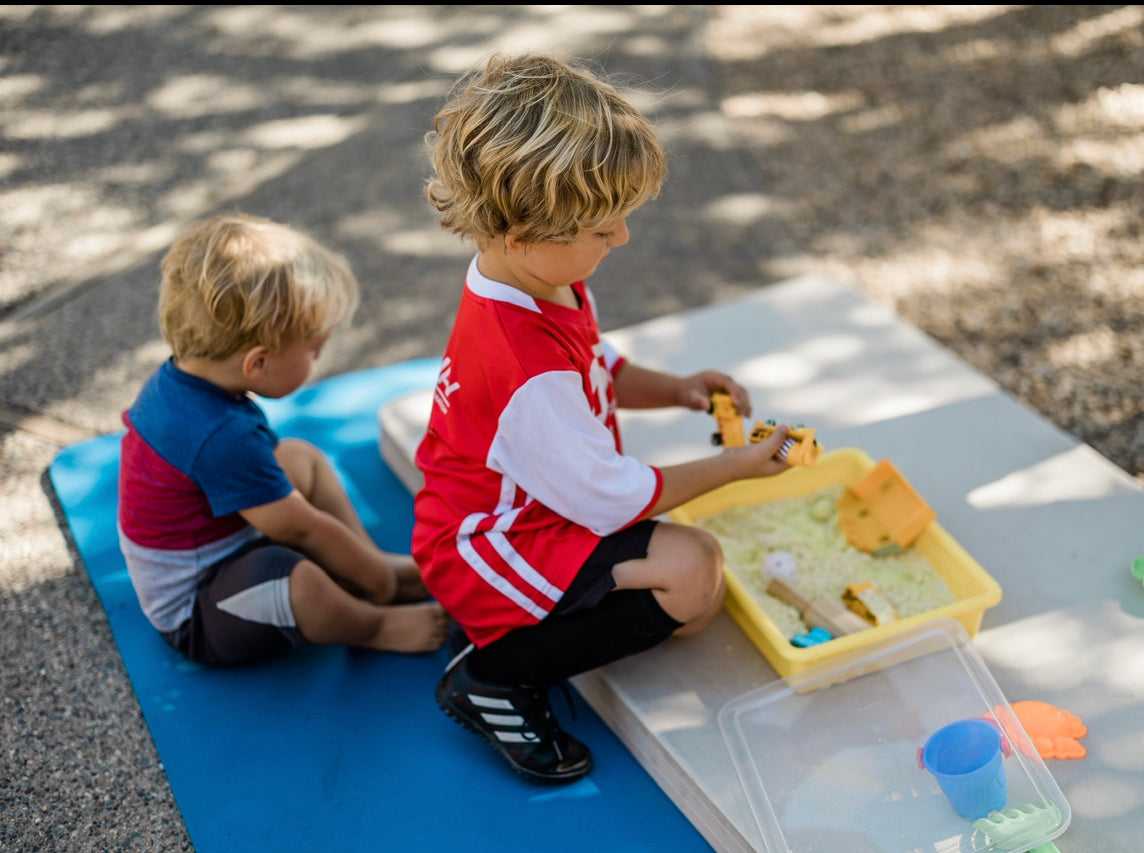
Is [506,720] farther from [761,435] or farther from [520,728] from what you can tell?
[761,435]

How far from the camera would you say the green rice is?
162 centimetres

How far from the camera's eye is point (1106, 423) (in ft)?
7.07

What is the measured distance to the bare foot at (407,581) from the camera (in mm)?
1774

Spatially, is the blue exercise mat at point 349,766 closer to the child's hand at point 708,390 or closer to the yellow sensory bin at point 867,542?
the yellow sensory bin at point 867,542

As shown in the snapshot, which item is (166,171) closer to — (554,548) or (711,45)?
(711,45)

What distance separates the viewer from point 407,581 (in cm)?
178

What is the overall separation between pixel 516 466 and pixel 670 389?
44 centimetres

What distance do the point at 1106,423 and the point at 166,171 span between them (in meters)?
2.44

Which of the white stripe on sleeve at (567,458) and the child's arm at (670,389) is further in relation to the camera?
the child's arm at (670,389)

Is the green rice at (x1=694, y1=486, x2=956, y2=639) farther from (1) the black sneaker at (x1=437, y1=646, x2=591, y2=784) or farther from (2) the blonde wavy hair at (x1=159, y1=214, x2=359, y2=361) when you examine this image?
(2) the blonde wavy hair at (x1=159, y1=214, x2=359, y2=361)

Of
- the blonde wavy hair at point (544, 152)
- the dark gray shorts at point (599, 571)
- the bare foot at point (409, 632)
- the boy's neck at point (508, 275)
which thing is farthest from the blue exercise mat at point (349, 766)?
the blonde wavy hair at point (544, 152)

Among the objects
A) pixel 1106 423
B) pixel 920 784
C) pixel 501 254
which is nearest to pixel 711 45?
pixel 1106 423

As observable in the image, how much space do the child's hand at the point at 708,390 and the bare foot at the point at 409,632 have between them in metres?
0.54

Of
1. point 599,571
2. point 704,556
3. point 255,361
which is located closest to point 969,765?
point 704,556
